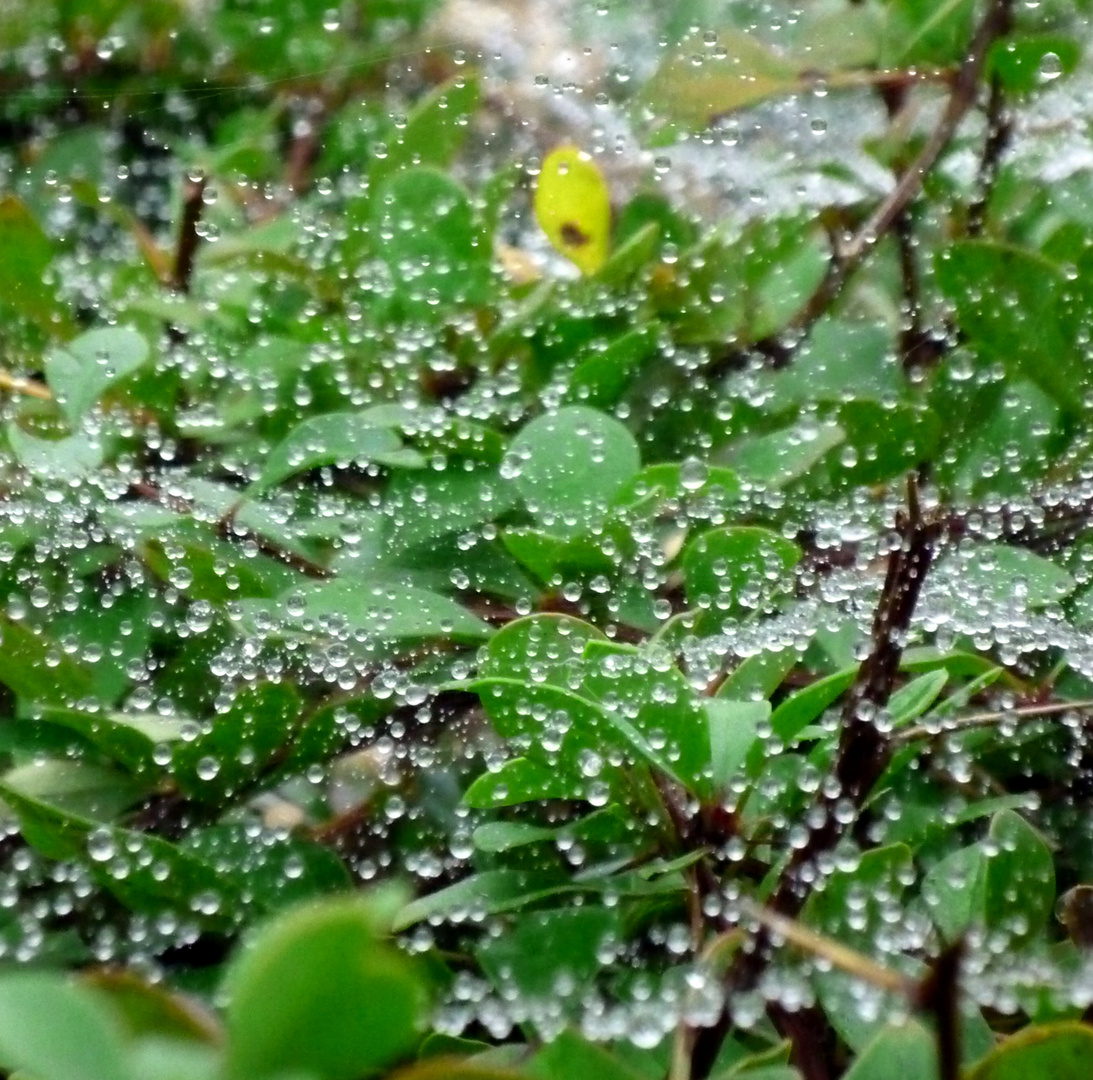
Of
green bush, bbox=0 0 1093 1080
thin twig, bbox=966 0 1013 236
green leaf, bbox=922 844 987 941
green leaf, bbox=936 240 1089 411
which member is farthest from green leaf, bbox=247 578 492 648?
thin twig, bbox=966 0 1013 236

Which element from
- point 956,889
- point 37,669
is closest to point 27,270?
point 37,669

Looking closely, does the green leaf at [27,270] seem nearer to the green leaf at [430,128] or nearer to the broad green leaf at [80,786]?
the green leaf at [430,128]

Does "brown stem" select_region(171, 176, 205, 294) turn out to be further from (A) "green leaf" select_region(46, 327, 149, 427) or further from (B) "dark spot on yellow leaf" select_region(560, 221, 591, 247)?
(B) "dark spot on yellow leaf" select_region(560, 221, 591, 247)

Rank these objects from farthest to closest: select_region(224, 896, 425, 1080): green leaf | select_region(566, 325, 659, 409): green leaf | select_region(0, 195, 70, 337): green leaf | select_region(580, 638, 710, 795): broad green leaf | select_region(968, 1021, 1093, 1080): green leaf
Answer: select_region(0, 195, 70, 337): green leaf < select_region(566, 325, 659, 409): green leaf < select_region(580, 638, 710, 795): broad green leaf < select_region(968, 1021, 1093, 1080): green leaf < select_region(224, 896, 425, 1080): green leaf

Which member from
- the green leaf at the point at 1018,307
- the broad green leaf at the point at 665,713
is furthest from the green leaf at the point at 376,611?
the green leaf at the point at 1018,307

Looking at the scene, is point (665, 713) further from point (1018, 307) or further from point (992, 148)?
point (992, 148)
